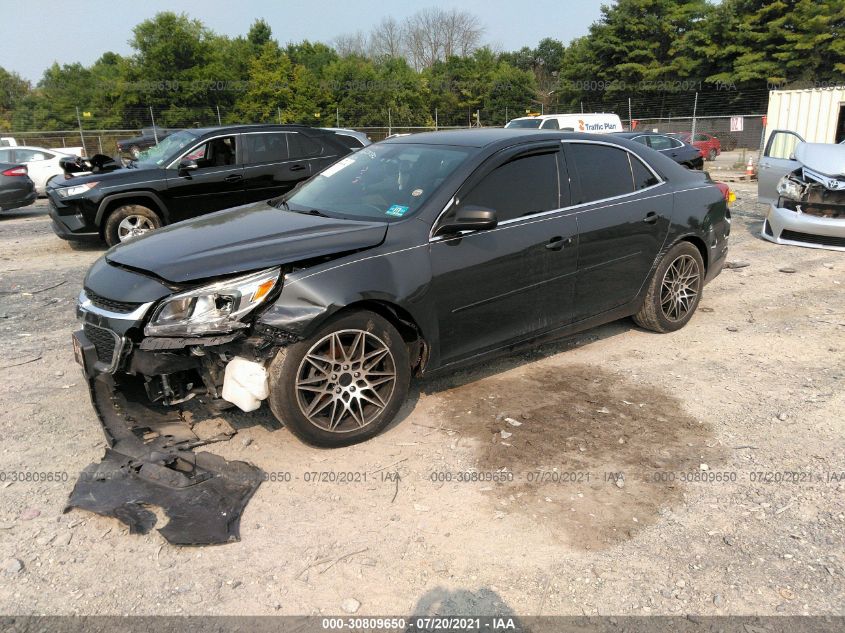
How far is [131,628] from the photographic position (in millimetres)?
2459

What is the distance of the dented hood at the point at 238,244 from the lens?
136 inches

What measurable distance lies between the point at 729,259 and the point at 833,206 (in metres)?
1.51

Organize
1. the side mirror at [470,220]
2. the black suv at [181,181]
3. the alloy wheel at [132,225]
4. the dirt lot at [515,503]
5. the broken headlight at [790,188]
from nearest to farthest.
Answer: the dirt lot at [515,503] → the side mirror at [470,220] → the broken headlight at [790,188] → the black suv at [181,181] → the alloy wheel at [132,225]

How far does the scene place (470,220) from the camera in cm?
383

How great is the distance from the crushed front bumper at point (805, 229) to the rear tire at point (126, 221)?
883 centimetres

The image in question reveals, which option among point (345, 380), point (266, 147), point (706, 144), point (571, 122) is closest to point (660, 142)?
point (571, 122)

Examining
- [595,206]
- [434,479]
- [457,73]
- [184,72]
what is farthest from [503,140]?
[457,73]

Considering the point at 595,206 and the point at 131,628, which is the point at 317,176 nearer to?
the point at 595,206

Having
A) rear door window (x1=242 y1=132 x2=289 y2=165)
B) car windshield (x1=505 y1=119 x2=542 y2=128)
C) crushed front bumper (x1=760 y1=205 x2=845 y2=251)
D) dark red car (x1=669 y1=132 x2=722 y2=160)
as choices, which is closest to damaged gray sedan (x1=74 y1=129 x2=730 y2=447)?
crushed front bumper (x1=760 y1=205 x2=845 y2=251)

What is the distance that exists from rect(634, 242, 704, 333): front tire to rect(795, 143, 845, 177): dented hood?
4.35 meters

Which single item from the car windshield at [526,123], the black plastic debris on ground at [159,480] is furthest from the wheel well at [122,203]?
the car windshield at [526,123]

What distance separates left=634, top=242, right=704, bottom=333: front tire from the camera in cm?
536

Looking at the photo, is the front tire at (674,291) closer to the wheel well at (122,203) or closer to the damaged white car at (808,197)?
the damaged white car at (808,197)

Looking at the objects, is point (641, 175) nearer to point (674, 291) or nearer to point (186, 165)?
point (674, 291)
